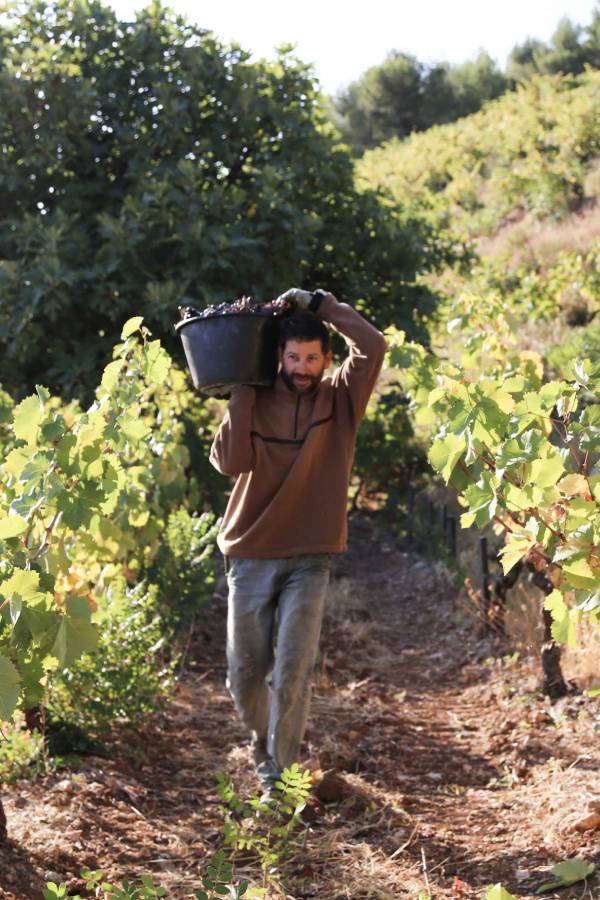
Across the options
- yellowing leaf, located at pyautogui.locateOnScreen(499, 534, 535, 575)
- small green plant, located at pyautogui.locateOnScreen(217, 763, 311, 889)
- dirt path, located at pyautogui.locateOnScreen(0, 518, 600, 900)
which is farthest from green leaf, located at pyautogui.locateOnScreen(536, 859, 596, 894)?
yellowing leaf, located at pyautogui.locateOnScreen(499, 534, 535, 575)

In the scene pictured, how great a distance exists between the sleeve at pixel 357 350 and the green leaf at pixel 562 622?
1428 millimetres

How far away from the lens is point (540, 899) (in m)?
3.14

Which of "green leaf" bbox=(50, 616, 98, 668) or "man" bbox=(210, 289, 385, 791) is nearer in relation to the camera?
→ "green leaf" bbox=(50, 616, 98, 668)

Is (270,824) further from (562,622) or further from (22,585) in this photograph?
(22,585)

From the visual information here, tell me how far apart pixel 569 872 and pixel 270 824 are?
1047mm

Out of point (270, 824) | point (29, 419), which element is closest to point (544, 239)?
point (270, 824)

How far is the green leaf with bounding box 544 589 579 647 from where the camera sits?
2768mm

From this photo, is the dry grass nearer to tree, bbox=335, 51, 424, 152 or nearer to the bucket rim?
the bucket rim

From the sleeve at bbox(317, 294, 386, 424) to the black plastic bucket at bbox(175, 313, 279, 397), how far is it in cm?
22

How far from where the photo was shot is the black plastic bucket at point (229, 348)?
3.92m

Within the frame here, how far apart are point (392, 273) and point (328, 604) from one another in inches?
132

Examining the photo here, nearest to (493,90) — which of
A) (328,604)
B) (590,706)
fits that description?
(328,604)

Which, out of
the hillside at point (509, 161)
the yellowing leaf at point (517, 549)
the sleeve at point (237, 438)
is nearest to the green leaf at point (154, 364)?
the sleeve at point (237, 438)

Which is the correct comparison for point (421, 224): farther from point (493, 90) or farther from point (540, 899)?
point (493, 90)
